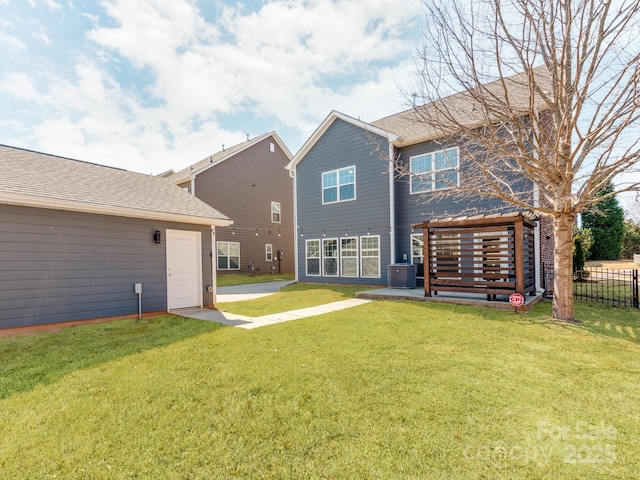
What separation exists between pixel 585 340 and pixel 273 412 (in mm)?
5038

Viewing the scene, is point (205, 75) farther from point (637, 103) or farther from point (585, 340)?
point (585, 340)

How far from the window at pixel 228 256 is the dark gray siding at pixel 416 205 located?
9979mm

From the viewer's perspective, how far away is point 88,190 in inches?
257

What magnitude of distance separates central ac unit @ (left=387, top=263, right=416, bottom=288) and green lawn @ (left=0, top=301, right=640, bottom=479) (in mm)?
5671

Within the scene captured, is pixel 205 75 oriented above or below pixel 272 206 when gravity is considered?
above

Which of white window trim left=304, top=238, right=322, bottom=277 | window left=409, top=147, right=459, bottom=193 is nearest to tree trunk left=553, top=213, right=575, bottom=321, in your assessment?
window left=409, top=147, right=459, bottom=193

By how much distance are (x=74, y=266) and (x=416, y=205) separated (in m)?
10.2

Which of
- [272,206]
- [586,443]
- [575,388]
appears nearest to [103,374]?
[586,443]

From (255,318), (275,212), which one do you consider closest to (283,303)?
(255,318)

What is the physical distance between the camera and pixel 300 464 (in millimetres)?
2055

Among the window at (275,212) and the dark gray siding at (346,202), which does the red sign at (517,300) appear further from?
the window at (275,212)

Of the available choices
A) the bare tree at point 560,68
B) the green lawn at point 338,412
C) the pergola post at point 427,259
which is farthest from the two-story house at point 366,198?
the green lawn at point 338,412

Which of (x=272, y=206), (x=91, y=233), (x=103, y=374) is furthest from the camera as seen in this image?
(x=272, y=206)

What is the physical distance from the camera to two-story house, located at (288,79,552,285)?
10953 mm
